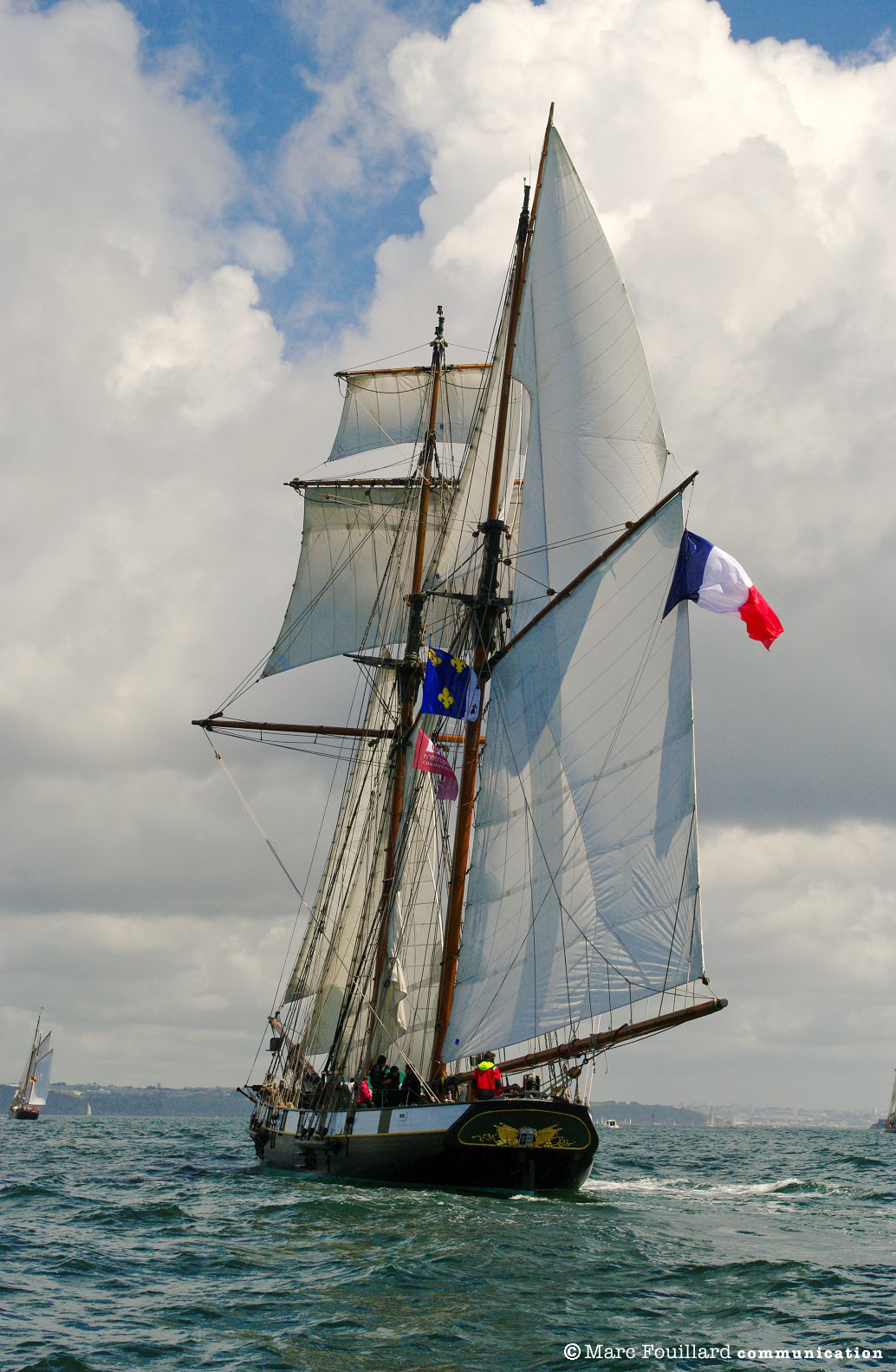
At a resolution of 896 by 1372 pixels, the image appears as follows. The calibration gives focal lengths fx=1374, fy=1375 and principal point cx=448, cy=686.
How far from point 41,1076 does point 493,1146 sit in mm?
146397

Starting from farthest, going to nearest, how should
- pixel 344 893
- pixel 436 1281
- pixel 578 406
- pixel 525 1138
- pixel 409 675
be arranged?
1. pixel 344 893
2. pixel 409 675
3. pixel 578 406
4. pixel 525 1138
5. pixel 436 1281

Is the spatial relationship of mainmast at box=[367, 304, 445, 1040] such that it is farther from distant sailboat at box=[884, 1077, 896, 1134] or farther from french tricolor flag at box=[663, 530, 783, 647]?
distant sailboat at box=[884, 1077, 896, 1134]

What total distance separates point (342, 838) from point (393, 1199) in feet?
98.1

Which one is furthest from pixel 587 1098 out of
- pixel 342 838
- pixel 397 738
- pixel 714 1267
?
pixel 342 838

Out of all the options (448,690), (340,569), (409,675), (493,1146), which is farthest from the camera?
(340,569)

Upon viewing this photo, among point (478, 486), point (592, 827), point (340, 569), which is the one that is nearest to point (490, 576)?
point (478, 486)

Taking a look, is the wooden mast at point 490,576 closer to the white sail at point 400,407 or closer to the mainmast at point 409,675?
the mainmast at point 409,675

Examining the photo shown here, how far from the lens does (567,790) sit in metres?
36.8

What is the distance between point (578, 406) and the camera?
1609 inches

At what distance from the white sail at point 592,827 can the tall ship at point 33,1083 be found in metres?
131

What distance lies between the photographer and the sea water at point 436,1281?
1738cm

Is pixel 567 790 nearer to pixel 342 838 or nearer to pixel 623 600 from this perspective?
pixel 623 600

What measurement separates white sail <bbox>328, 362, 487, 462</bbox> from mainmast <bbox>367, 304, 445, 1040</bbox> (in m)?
0.69

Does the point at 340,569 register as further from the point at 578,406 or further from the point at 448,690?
the point at 578,406
